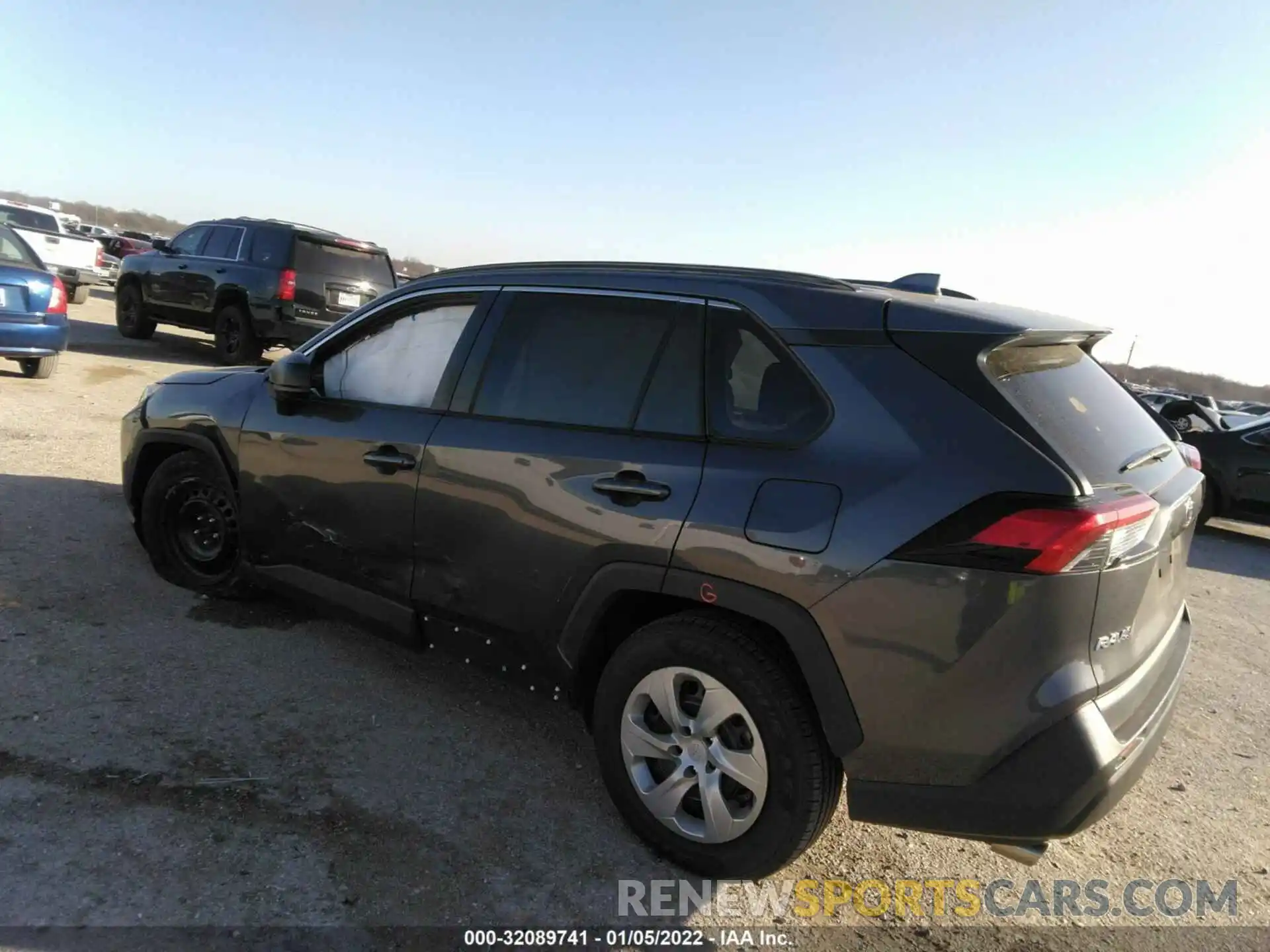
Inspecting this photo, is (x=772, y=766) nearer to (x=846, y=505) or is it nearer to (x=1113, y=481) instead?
(x=846, y=505)

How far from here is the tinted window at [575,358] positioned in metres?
2.96

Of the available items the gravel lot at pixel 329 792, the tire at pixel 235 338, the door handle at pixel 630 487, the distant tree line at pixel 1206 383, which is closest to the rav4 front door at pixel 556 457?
the door handle at pixel 630 487

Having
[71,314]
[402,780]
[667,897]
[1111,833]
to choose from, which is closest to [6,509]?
[402,780]

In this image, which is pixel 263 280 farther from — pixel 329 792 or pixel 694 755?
pixel 694 755

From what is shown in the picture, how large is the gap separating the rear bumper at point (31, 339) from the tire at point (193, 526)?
223 inches

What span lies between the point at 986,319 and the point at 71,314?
62.1ft

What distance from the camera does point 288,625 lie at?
4320 mm

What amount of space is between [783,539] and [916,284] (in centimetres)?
120

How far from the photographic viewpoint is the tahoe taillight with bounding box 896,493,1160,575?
2170mm

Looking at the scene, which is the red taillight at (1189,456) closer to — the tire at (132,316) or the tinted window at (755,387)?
the tinted window at (755,387)

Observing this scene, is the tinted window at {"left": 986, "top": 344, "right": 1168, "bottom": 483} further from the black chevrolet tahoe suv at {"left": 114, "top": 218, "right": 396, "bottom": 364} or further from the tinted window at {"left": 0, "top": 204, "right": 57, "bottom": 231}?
the tinted window at {"left": 0, "top": 204, "right": 57, "bottom": 231}

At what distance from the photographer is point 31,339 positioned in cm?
891

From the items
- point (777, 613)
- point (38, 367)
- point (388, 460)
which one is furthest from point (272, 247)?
point (777, 613)

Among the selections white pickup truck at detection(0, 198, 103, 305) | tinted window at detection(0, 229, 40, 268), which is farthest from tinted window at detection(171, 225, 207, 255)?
white pickup truck at detection(0, 198, 103, 305)
